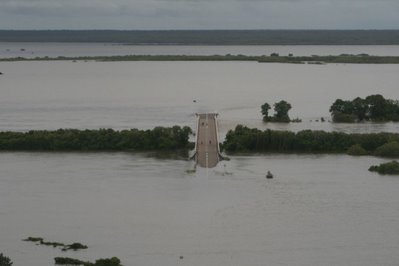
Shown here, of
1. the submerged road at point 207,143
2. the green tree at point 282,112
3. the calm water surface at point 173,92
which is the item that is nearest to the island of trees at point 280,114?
the green tree at point 282,112

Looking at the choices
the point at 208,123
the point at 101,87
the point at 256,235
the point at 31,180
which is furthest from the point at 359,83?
the point at 256,235

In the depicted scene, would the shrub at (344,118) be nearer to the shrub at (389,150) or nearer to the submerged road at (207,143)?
the submerged road at (207,143)

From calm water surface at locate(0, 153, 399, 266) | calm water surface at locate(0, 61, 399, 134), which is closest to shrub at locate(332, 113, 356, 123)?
calm water surface at locate(0, 61, 399, 134)

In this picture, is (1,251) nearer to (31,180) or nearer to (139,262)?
(139,262)

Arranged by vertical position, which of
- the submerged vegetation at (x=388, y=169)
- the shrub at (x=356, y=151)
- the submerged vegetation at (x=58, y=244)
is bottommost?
the submerged vegetation at (x=58, y=244)

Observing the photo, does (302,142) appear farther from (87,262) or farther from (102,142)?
(87,262)

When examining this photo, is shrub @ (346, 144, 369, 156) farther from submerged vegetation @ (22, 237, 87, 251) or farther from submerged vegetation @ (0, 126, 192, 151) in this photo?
submerged vegetation @ (22, 237, 87, 251)
